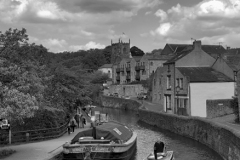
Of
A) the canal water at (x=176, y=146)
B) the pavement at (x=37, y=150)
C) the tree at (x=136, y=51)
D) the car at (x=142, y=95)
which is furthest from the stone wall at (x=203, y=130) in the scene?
the tree at (x=136, y=51)

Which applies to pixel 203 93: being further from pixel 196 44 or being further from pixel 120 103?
pixel 120 103

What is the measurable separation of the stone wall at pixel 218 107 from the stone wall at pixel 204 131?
15.4 feet

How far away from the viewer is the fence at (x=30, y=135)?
81.0ft

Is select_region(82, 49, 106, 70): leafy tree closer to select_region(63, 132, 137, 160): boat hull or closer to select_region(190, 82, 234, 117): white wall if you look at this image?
select_region(190, 82, 234, 117): white wall

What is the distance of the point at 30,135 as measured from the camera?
25.9 m

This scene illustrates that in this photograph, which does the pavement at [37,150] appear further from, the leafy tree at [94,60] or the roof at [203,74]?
the leafy tree at [94,60]

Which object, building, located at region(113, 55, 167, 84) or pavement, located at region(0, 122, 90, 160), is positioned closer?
pavement, located at region(0, 122, 90, 160)

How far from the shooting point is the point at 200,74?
44406 mm

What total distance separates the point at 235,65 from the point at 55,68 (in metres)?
25.0

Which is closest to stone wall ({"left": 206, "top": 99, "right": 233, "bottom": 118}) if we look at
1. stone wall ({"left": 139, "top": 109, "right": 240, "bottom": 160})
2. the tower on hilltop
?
stone wall ({"left": 139, "top": 109, "right": 240, "bottom": 160})

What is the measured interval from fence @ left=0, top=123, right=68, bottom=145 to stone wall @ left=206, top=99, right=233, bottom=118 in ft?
62.9

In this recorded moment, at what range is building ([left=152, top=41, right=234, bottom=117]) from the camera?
42656mm

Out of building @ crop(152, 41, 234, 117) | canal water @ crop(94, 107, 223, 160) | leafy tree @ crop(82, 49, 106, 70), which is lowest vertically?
canal water @ crop(94, 107, 223, 160)

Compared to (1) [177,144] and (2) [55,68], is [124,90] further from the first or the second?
(1) [177,144]
